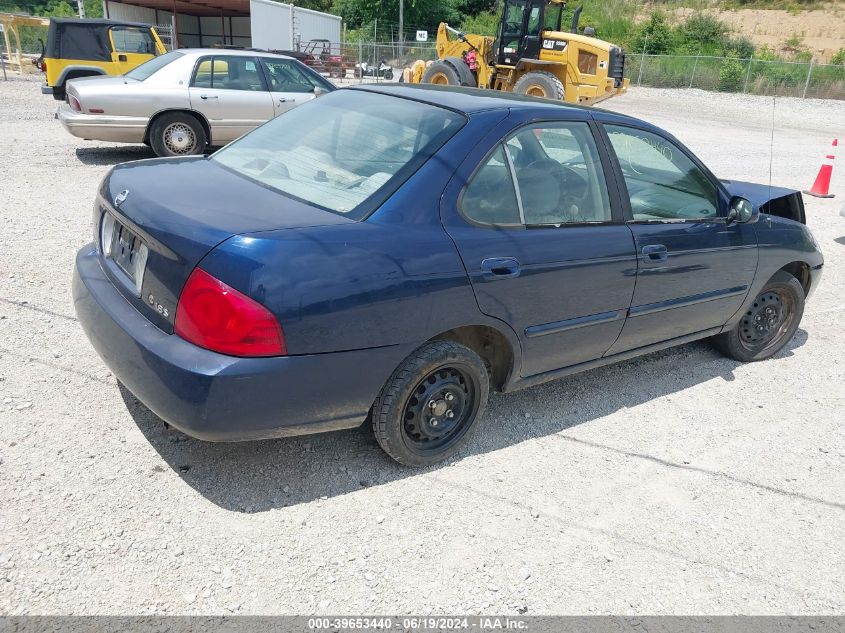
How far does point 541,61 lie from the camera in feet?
57.4

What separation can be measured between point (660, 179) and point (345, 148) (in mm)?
1955

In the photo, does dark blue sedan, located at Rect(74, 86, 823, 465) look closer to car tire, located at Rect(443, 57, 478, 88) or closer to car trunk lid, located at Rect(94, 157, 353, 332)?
car trunk lid, located at Rect(94, 157, 353, 332)

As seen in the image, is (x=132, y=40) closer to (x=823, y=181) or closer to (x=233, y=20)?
(x=823, y=181)

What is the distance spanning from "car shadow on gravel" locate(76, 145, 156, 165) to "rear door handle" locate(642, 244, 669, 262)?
790 cm

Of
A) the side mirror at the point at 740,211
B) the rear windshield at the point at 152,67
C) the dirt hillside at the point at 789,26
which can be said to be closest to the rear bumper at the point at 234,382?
the side mirror at the point at 740,211

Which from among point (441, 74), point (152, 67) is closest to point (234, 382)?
point (152, 67)

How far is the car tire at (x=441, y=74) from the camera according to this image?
17.8 metres

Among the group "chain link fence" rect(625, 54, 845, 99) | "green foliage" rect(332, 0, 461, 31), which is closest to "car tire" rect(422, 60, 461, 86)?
"chain link fence" rect(625, 54, 845, 99)

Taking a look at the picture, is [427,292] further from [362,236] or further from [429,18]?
[429,18]

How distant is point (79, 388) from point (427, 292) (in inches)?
80.0

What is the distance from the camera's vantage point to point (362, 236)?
2.69 meters

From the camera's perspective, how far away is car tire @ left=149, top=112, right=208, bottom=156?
9000 mm

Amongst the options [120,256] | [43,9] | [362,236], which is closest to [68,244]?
[120,256]

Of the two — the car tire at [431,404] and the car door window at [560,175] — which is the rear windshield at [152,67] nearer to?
the car door window at [560,175]
